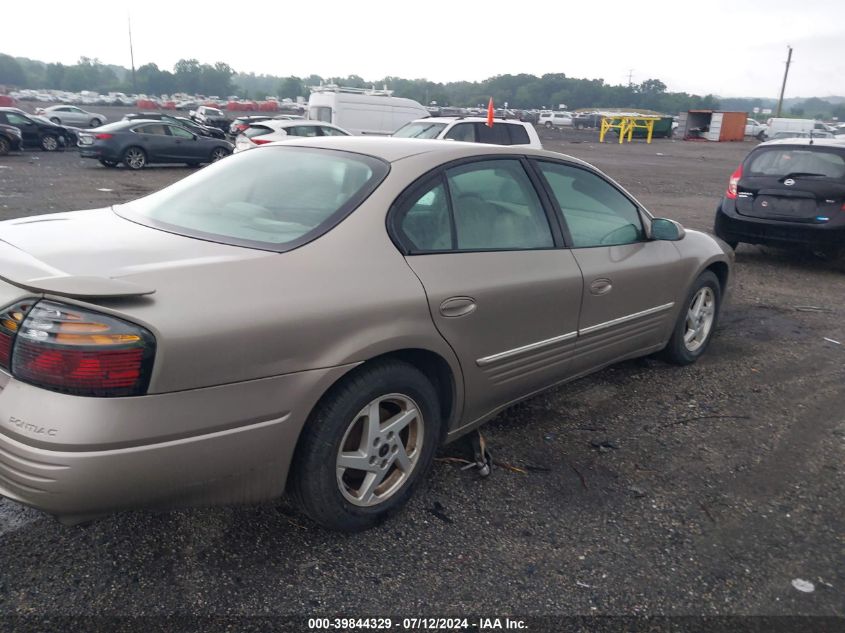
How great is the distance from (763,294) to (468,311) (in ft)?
17.5

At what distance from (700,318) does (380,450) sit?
3.17 meters

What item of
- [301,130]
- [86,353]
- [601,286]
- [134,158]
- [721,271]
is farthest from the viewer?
[134,158]

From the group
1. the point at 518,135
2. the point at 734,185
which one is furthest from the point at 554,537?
the point at 518,135

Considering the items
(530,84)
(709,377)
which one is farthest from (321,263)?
(530,84)

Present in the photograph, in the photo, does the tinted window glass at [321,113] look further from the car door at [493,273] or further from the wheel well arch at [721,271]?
the car door at [493,273]

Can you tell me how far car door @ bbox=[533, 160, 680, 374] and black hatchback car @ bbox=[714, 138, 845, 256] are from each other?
168 inches

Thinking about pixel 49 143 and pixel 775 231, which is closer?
pixel 775 231

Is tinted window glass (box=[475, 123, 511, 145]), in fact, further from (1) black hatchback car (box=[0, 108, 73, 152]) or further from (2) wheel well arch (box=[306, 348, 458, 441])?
(1) black hatchback car (box=[0, 108, 73, 152])

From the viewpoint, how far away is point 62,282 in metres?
2.13

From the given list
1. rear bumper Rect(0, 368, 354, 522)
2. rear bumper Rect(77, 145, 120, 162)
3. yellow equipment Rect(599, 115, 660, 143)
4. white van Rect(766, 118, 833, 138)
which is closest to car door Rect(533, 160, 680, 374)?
rear bumper Rect(0, 368, 354, 522)

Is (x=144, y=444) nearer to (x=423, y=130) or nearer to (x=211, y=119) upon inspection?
(x=423, y=130)

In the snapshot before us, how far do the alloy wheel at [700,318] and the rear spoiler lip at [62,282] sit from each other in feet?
12.5

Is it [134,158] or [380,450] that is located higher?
[380,450]

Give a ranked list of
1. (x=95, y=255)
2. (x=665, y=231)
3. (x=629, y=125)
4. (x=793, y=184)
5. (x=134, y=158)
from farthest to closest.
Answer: (x=629, y=125)
(x=134, y=158)
(x=793, y=184)
(x=665, y=231)
(x=95, y=255)
